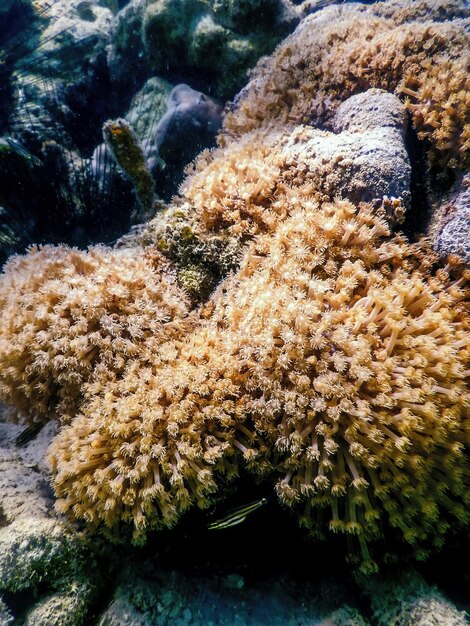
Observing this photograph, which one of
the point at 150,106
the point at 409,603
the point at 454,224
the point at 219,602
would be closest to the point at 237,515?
the point at 219,602

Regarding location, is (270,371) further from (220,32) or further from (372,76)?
(220,32)

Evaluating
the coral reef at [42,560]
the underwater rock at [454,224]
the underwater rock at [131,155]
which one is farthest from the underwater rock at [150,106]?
the coral reef at [42,560]

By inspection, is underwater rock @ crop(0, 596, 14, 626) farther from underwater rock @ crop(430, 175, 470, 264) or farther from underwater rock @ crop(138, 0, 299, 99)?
underwater rock @ crop(138, 0, 299, 99)

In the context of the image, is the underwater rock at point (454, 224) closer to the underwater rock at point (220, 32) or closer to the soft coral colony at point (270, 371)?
the soft coral colony at point (270, 371)

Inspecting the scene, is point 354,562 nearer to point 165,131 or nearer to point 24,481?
point 24,481

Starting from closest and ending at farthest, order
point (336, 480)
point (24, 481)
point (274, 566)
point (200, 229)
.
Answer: point (336, 480) → point (274, 566) → point (24, 481) → point (200, 229)

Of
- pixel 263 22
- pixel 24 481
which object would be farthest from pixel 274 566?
pixel 263 22
